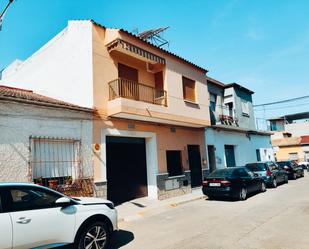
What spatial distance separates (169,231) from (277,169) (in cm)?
1228

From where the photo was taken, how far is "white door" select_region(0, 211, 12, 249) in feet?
13.0

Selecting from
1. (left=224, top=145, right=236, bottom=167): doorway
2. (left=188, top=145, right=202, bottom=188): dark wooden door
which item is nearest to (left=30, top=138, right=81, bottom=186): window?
(left=188, top=145, right=202, bottom=188): dark wooden door

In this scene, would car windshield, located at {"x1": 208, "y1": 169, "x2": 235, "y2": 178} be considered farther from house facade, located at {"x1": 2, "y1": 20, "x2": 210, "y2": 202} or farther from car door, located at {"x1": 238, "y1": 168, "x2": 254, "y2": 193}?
house facade, located at {"x1": 2, "y1": 20, "x2": 210, "y2": 202}

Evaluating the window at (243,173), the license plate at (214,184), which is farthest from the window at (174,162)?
the window at (243,173)

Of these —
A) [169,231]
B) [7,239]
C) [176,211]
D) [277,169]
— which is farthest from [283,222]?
[277,169]

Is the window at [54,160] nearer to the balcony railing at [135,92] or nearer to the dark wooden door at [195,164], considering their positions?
the balcony railing at [135,92]

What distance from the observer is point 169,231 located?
6.71 meters

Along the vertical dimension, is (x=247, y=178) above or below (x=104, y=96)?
below

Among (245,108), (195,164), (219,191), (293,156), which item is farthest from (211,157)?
(293,156)

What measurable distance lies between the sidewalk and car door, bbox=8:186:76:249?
3.86m

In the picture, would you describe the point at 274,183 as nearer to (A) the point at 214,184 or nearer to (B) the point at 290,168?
(B) the point at 290,168

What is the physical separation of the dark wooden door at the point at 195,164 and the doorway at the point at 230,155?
4.34 m

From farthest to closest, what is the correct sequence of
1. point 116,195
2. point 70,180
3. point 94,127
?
point 116,195
point 94,127
point 70,180

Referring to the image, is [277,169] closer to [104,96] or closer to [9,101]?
[104,96]
